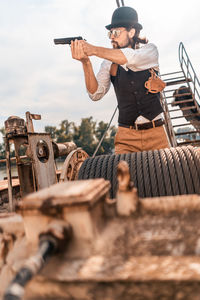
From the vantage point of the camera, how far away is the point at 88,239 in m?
1.17

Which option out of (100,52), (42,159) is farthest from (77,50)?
(42,159)

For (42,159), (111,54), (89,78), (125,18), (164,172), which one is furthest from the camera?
(42,159)

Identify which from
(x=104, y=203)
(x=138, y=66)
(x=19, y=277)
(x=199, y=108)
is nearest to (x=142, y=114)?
(x=138, y=66)

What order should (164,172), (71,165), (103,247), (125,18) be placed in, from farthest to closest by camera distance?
(71,165), (125,18), (164,172), (103,247)

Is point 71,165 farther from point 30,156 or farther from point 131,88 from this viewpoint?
point 131,88

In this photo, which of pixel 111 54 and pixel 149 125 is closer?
pixel 111 54

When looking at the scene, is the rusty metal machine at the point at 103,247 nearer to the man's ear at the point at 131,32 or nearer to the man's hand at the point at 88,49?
the man's hand at the point at 88,49

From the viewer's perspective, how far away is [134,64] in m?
3.22

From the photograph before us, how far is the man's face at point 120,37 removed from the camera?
3.45m

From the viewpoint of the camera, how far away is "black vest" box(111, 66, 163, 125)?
3.41 meters

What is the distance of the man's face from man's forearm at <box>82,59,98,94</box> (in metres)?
0.53

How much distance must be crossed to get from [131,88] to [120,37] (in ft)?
2.23

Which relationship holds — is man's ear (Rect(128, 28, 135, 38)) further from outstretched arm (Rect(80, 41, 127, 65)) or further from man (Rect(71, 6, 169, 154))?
outstretched arm (Rect(80, 41, 127, 65))

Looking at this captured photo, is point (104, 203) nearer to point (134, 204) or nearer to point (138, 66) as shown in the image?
point (134, 204)
